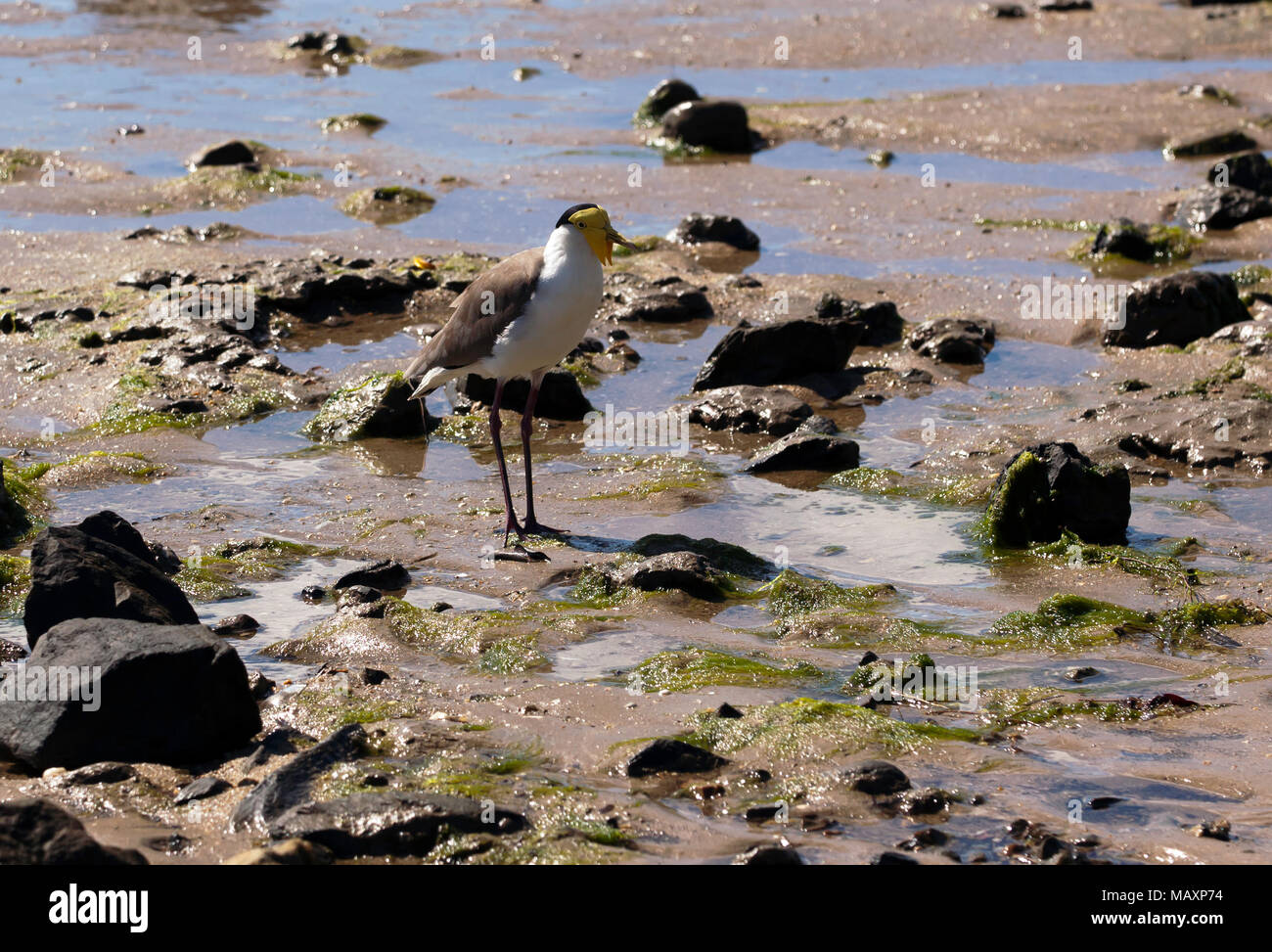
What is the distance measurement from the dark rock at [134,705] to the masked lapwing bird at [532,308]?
3.05 m

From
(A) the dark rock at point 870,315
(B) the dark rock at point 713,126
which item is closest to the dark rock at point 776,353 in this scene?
(A) the dark rock at point 870,315

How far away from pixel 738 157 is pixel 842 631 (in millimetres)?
13778

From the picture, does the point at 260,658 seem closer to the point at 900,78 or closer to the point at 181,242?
the point at 181,242

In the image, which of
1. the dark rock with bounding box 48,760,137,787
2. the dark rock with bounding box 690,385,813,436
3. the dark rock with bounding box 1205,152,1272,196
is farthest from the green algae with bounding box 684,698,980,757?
the dark rock with bounding box 1205,152,1272,196

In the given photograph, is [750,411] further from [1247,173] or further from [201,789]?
[1247,173]

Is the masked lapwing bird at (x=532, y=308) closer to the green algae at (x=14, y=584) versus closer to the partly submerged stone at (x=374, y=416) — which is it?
the partly submerged stone at (x=374, y=416)

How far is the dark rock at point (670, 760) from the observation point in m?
5.57

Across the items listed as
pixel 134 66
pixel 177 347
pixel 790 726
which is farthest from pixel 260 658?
pixel 134 66

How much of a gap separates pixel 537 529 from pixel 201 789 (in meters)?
3.78

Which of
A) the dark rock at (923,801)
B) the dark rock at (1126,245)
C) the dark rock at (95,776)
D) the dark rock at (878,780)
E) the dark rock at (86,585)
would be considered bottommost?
the dark rock at (923,801)

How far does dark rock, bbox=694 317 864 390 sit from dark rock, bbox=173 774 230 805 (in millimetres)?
7089

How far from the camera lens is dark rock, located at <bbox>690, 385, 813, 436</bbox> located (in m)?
10.9

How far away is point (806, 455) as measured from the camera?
10.1 meters

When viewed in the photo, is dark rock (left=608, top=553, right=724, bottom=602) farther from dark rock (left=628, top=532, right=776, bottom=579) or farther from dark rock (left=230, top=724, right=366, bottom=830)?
dark rock (left=230, top=724, right=366, bottom=830)
